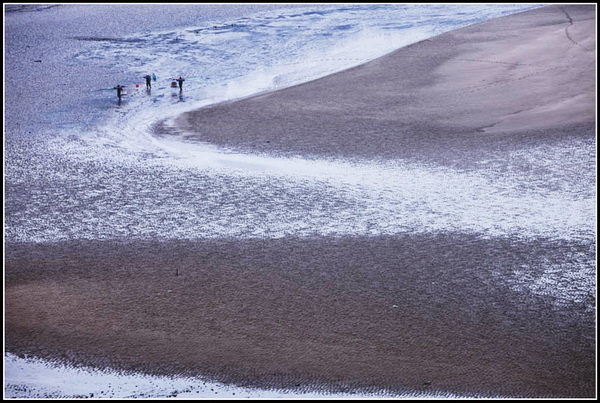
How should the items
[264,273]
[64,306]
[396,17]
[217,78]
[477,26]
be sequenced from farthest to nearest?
[396,17]
[477,26]
[217,78]
[264,273]
[64,306]

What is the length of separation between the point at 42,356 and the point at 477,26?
44.1 feet

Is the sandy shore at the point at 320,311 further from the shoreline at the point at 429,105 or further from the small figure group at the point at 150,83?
the small figure group at the point at 150,83

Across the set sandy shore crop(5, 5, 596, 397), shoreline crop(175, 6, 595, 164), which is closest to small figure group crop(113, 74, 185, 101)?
shoreline crop(175, 6, 595, 164)

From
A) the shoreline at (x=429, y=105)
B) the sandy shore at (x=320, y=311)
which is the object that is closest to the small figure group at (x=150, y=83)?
the shoreline at (x=429, y=105)

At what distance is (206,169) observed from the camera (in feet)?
31.4

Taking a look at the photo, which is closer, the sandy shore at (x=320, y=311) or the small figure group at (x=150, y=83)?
the sandy shore at (x=320, y=311)

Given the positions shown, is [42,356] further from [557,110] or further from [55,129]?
[557,110]

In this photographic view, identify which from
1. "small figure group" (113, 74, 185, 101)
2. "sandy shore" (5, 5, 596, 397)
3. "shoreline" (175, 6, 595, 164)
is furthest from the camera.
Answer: "small figure group" (113, 74, 185, 101)

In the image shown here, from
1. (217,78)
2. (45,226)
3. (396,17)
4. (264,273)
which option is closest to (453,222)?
(264,273)

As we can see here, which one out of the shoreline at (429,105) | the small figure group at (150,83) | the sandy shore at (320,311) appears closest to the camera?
the sandy shore at (320,311)

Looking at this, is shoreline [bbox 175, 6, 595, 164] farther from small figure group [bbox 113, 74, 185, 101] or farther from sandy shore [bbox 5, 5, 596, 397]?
small figure group [bbox 113, 74, 185, 101]

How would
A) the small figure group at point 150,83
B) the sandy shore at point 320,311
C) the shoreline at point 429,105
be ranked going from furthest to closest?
the small figure group at point 150,83, the shoreline at point 429,105, the sandy shore at point 320,311

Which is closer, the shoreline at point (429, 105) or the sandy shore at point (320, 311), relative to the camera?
the sandy shore at point (320, 311)

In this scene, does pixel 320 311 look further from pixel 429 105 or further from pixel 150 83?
pixel 150 83
